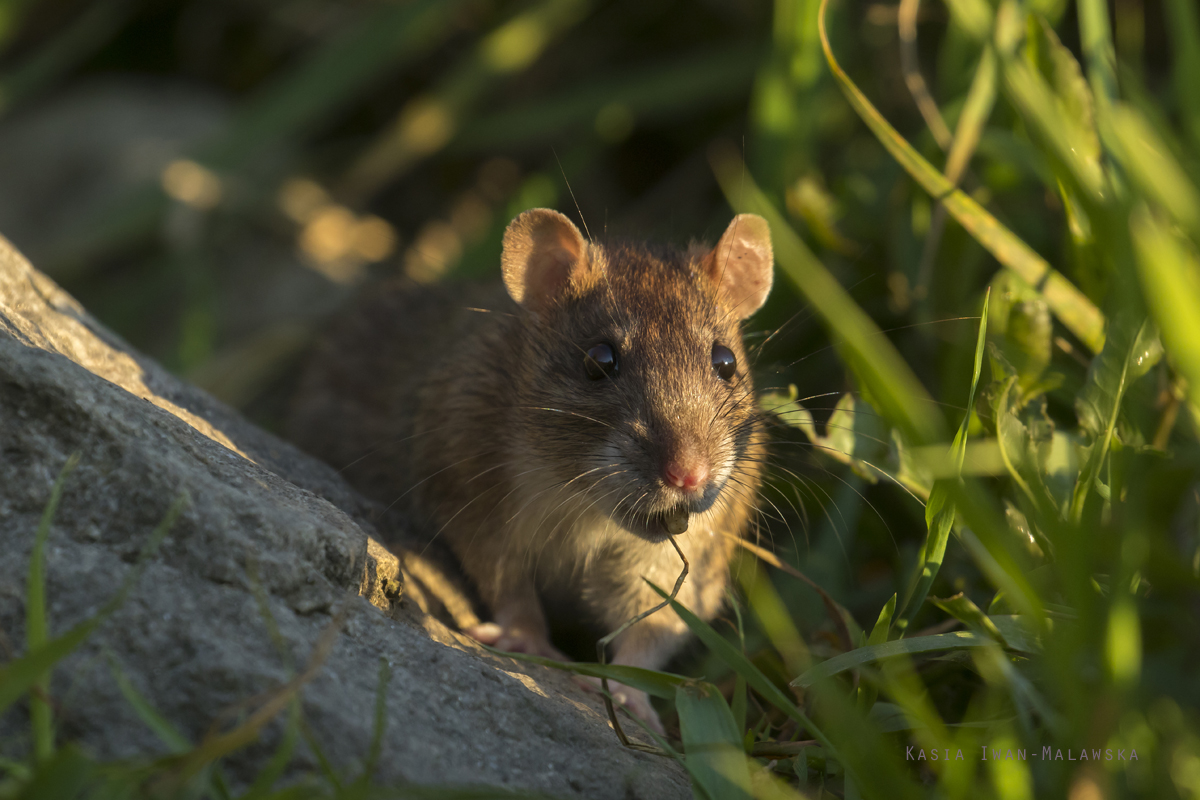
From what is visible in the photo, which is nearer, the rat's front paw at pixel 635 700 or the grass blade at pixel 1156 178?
the grass blade at pixel 1156 178

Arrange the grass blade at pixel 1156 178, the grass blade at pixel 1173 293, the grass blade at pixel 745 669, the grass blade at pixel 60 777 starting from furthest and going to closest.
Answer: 1. the grass blade at pixel 745 669
2. the grass blade at pixel 1156 178
3. the grass blade at pixel 1173 293
4. the grass blade at pixel 60 777

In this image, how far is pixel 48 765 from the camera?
69.6 inches

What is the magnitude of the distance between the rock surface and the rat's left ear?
1.85 meters

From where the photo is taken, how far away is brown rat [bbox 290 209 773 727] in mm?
3338

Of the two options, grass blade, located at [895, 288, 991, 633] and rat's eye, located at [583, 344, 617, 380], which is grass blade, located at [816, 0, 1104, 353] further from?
rat's eye, located at [583, 344, 617, 380]

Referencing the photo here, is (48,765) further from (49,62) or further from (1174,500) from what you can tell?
(49,62)

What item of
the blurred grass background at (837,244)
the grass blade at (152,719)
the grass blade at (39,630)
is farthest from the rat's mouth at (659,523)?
the grass blade at (39,630)

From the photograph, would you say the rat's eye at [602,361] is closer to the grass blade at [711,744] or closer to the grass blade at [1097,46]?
the grass blade at [711,744]

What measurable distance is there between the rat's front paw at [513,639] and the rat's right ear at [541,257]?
1.27 metres

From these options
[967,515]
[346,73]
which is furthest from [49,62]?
[967,515]

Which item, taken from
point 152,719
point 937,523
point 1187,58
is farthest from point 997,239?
point 152,719

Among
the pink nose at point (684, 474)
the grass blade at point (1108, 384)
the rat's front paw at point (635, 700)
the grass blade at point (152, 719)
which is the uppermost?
the grass blade at point (152, 719)

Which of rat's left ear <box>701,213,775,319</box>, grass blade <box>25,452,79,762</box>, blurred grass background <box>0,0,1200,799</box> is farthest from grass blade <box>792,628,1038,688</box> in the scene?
grass blade <box>25,452,79,762</box>

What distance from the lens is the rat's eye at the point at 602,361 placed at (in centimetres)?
354
